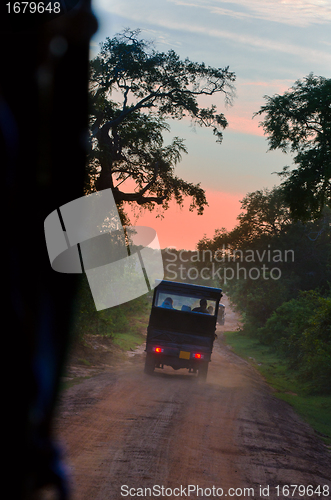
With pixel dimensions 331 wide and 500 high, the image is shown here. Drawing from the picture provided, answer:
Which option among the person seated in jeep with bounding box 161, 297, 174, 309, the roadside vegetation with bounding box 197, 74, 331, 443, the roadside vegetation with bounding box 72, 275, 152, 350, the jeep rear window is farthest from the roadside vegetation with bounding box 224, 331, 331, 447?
the roadside vegetation with bounding box 72, 275, 152, 350

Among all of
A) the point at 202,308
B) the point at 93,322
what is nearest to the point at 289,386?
the point at 202,308

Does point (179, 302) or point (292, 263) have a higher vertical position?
point (292, 263)

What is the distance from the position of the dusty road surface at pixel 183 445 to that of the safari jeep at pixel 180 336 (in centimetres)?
187

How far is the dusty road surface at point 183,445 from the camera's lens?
4992 millimetres

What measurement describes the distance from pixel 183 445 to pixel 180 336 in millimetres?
6681

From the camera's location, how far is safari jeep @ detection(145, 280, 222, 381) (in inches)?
514

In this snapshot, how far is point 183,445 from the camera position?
6.43m

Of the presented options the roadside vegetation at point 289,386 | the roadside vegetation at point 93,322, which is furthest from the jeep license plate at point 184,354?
the roadside vegetation at point 93,322

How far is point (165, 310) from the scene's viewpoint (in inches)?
523

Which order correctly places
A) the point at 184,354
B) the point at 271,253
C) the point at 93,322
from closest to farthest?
1. the point at 184,354
2. the point at 93,322
3. the point at 271,253

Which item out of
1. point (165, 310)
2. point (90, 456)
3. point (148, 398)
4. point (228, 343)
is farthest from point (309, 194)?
point (228, 343)

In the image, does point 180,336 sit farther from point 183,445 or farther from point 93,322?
point 183,445

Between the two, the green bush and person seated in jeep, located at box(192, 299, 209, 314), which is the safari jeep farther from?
the green bush

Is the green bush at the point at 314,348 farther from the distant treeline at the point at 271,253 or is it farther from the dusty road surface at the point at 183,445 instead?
the distant treeline at the point at 271,253
